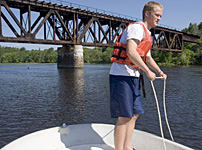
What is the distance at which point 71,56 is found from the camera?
145 feet

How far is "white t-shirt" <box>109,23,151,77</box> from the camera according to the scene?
8.41 ft

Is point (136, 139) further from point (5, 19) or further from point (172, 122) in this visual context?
point (5, 19)

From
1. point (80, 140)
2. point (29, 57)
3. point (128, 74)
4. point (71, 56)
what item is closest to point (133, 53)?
point (128, 74)

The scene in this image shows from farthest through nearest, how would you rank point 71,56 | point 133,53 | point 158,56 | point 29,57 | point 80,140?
point 29,57
point 158,56
point 71,56
point 80,140
point 133,53

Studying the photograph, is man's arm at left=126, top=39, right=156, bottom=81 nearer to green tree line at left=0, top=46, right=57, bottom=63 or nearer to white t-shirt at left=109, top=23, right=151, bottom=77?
white t-shirt at left=109, top=23, right=151, bottom=77

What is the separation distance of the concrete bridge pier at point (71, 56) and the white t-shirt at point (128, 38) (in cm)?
4082

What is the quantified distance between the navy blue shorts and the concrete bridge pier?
4085cm

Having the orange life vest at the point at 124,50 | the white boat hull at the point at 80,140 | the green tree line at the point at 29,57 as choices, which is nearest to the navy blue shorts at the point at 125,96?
the orange life vest at the point at 124,50

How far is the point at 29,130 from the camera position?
6.43 metres

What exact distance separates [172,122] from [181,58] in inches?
2508

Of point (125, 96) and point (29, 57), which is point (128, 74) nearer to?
point (125, 96)

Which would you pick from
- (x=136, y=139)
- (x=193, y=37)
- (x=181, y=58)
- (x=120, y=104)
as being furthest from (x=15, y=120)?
(x=193, y=37)

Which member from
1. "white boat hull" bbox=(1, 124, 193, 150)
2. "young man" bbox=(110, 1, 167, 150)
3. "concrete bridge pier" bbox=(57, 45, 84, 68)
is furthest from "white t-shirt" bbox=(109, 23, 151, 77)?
"concrete bridge pier" bbox=(57, 45, 84, 68)

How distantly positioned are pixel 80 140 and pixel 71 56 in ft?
135
